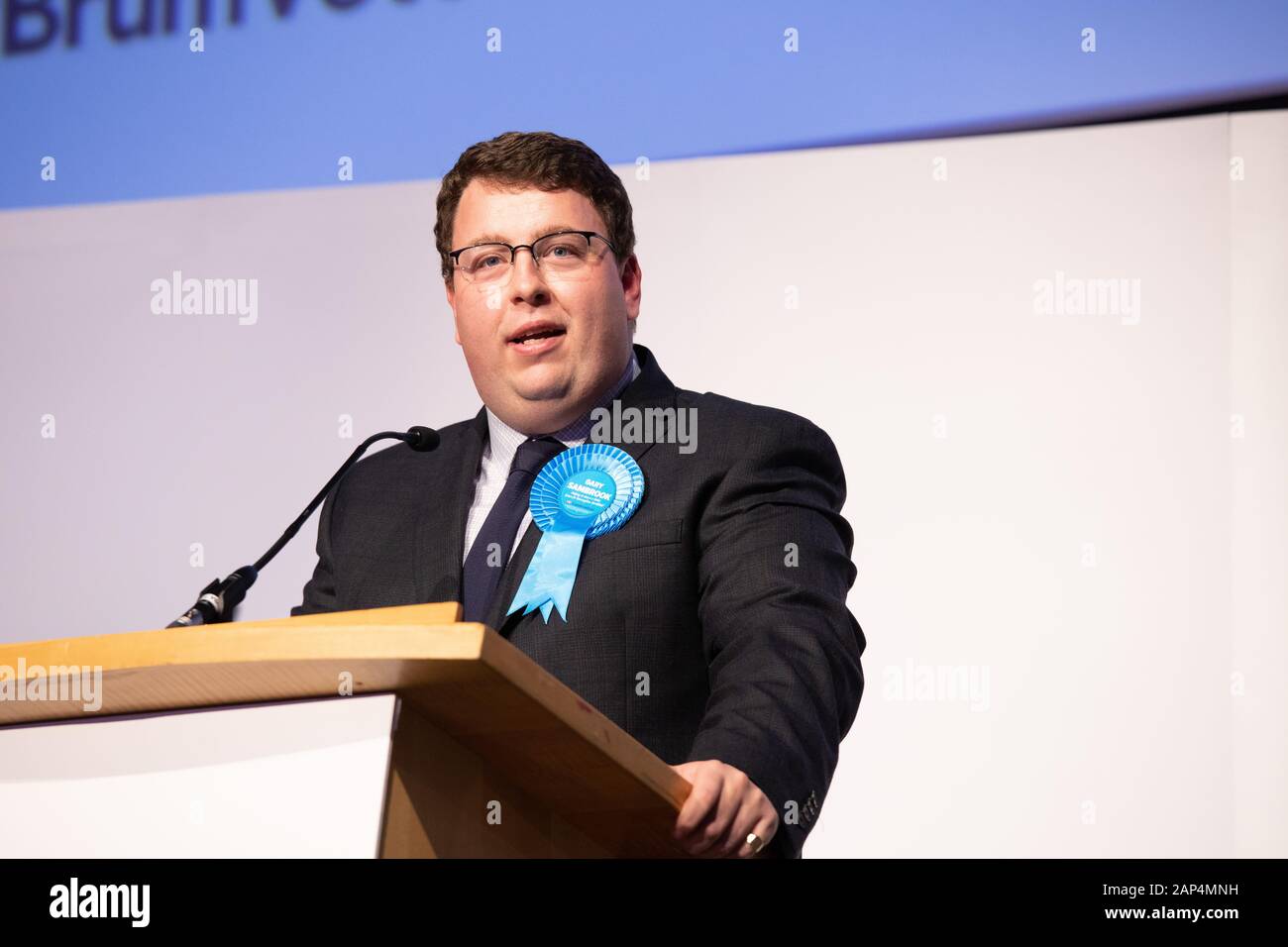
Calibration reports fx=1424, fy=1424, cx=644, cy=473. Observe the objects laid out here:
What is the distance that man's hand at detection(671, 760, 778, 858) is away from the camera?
1.12 m

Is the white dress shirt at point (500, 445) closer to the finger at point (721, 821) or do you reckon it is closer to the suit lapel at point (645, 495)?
the suit lapel at point (645, 495)

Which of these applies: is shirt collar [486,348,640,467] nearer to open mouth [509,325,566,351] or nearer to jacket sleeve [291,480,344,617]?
open mouth [509,325,566,351]

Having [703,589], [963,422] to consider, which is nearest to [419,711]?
[703,589]

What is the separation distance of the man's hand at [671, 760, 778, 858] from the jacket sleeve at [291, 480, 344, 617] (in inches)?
34.1

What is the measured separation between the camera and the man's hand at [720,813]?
3.67 feet

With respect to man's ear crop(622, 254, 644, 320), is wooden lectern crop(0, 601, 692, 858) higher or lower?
lower

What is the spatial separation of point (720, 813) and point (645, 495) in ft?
2.24

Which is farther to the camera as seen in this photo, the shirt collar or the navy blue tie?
the shirt collar

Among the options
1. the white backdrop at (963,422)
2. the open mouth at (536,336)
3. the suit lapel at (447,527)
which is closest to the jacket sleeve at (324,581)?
the suit lapel at (447,527)

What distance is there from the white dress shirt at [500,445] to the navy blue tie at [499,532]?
4 cm

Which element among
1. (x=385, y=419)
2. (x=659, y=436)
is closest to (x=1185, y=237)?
(x=659, y=436)

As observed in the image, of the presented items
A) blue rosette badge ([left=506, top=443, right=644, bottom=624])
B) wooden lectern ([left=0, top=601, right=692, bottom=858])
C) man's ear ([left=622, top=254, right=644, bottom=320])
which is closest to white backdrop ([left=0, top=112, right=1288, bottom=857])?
man's ear ([left=622, top=254, right=644, bottom=320])

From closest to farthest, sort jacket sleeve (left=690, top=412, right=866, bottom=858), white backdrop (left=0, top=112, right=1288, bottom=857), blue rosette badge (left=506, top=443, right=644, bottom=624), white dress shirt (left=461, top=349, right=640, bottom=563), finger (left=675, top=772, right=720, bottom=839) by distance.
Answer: finger (left=675, top=772, right=720, bottom=839)
jacket sleeve (left=690, top=412, right=866, bottom=858)
blue rosette badge (left=506, top=443, right=644, bottom=624)
white dress shirt (left=461, top=349, right=640, bottom=563)
white backdrop (left=0, top=112, right=1288, bottom=857)

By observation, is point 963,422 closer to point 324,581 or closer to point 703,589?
point 703,589
